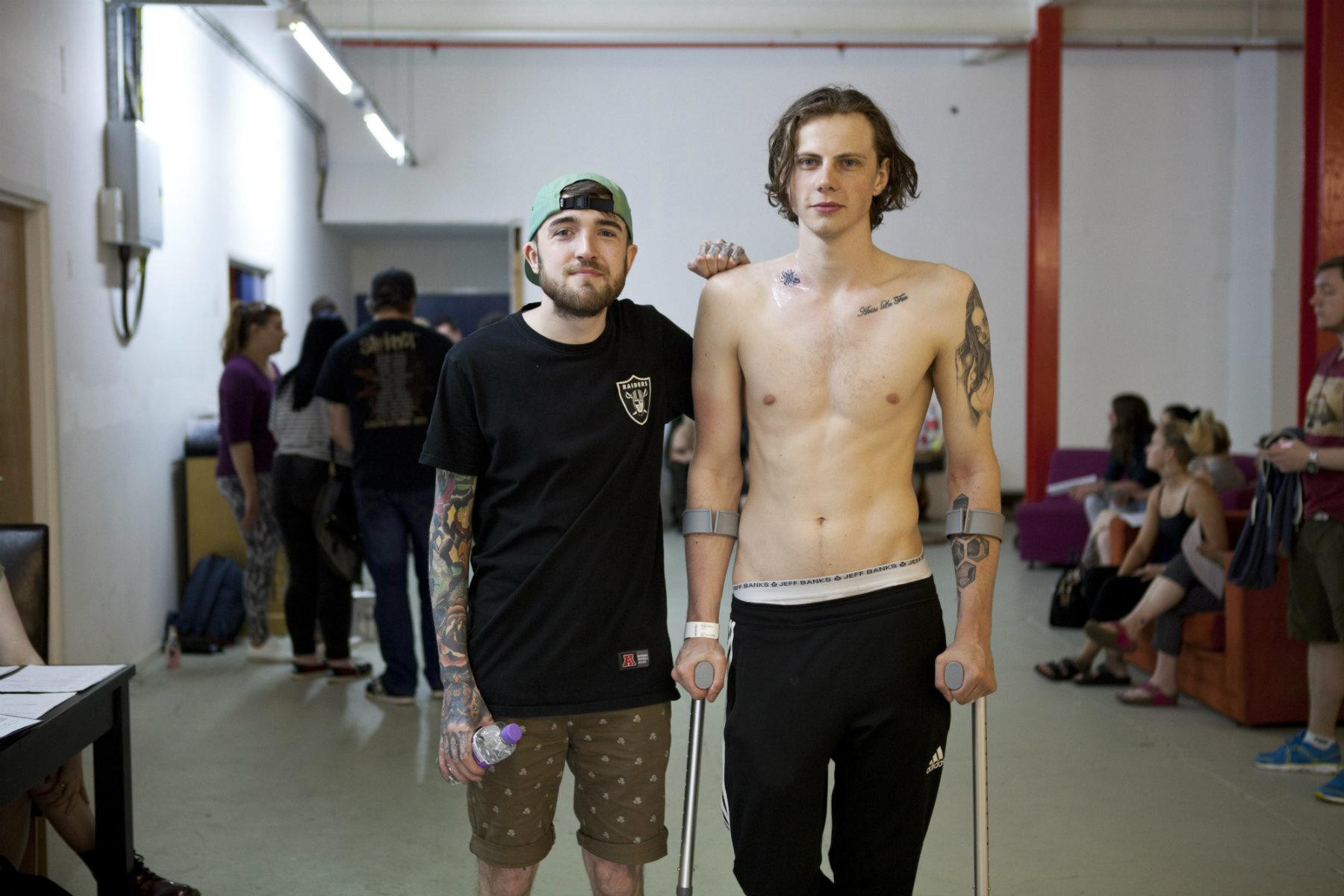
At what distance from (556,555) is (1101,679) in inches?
149

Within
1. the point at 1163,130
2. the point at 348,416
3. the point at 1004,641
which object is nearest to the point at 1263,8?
the point at 1163,130

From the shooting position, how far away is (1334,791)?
144 inches

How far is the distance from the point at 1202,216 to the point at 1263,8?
1.80m

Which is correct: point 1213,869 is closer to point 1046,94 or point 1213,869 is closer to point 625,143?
point 1046,94

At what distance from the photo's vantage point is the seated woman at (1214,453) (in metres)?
5.64

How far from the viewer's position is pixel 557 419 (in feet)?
6.57

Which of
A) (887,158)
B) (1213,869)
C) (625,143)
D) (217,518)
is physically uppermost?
(625,143)

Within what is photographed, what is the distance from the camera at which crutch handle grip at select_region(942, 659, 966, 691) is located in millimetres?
1948

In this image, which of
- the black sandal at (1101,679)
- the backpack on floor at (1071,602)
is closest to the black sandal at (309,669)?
the black sandal at (1101,679)

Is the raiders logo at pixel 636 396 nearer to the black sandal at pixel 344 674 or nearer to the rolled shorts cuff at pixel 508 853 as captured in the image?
the rolled shorts cuff at pixel 508 853

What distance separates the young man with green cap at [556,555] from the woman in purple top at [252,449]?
3569 millimetres

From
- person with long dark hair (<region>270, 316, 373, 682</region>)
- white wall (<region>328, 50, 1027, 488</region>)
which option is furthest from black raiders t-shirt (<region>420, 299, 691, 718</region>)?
white wall (<region>328, 50, 1027, 488</region>)

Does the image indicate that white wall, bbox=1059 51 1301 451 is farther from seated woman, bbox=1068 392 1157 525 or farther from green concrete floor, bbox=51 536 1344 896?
green concrete floor, bbox=51 536 1344 896

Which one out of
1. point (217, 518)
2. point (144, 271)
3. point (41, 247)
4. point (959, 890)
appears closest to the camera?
point (959, 890)
